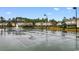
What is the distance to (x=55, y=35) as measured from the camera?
2979 mm

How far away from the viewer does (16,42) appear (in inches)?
117

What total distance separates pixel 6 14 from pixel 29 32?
20.3 inches
